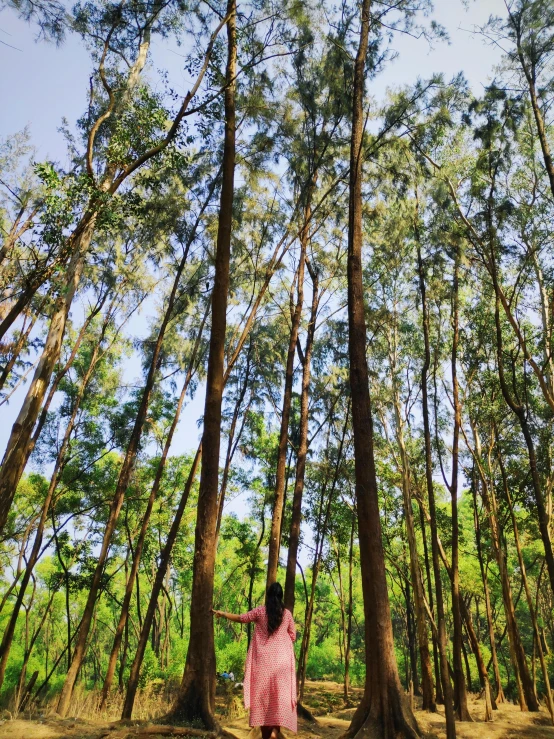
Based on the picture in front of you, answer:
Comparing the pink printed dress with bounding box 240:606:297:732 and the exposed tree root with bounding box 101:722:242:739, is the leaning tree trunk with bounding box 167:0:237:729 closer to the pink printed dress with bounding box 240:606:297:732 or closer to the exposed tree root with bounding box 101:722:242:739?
the exposed tree root with bounding box 101:722:242:739

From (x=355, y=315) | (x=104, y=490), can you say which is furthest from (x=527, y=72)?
(x=104, y=490)

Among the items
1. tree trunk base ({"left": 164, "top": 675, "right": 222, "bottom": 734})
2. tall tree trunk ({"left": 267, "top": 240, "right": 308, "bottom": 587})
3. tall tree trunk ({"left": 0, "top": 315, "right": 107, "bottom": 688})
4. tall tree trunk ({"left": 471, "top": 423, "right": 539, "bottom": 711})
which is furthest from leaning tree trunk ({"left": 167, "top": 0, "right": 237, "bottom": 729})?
tall tree trunk ({"left": 471, "top": 423, "right": 539, "bottom": 711})

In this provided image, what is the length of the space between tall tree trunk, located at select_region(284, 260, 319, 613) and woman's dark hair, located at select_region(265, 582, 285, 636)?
5.31 m

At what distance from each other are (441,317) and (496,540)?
5.04 m

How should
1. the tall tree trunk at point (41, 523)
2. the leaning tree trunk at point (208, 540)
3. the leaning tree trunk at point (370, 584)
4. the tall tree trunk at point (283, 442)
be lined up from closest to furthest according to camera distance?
the leaning tree trunk at point (370, 584) → the leaning tree trunk at point (208, 540) → the tall tree trunk at point (283, 442) → the tall tree trunk at point (41, 523)

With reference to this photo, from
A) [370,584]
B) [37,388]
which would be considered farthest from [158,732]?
[37,388]

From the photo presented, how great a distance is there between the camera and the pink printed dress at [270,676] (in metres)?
3.44

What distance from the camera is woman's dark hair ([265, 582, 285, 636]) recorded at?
3543 millimetres

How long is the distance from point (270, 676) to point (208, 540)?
1683 millimetres

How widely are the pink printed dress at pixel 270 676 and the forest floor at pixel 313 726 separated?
476 mm

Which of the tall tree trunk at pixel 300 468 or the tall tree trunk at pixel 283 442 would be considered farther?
the tall tree trunk at pixel 300 468

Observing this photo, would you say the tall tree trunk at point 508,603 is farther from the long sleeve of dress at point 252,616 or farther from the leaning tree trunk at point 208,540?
the long sleeve of dress at point 252,616

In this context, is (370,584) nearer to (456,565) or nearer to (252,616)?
(252,616)

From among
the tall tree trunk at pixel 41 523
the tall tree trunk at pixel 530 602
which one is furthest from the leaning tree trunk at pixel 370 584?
the tall tree trunk at pixel 41 523
